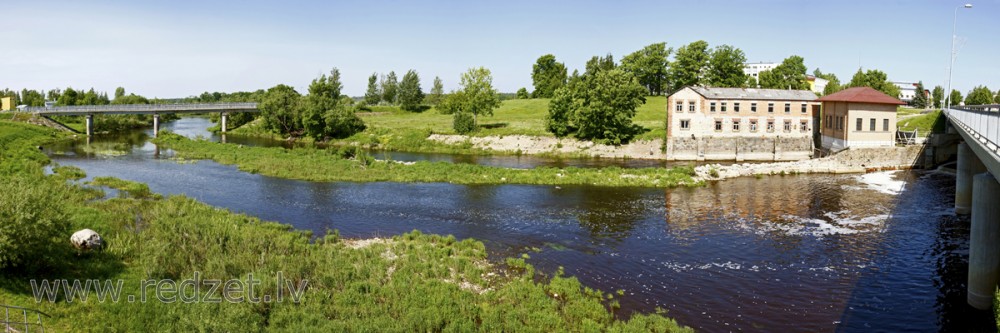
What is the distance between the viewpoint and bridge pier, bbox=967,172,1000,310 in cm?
2055

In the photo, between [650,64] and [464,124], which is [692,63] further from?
[464,124]

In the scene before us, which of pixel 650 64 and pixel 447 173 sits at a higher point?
pixel 650 64

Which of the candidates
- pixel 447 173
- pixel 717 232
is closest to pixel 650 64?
pixel 447 173

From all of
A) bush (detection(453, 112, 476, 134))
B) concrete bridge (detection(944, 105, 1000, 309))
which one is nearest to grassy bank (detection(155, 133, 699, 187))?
concrete bridge (detection(944, 105, 1000, 309))

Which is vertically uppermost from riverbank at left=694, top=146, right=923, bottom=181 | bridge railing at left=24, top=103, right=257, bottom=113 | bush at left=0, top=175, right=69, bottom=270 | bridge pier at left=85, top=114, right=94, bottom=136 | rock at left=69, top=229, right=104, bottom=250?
bridge railing at left=24, top=103, right=257, bottom=113

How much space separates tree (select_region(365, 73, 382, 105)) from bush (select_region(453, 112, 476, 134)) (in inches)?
2919

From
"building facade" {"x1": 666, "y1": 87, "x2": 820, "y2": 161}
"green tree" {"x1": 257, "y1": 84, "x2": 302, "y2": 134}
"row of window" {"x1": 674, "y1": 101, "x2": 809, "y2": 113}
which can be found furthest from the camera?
"green tree" {"x1": 257, "y1": 84, "x2": 302, "y2": 134}

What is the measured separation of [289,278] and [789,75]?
354ft

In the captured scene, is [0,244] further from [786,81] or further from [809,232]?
[786,81]

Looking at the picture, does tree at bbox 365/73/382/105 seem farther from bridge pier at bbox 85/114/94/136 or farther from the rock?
the rock

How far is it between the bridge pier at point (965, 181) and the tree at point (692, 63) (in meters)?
73.2

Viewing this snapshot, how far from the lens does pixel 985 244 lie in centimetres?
2061

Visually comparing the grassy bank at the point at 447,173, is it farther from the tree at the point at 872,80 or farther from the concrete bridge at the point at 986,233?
the tree at the point at 872,80

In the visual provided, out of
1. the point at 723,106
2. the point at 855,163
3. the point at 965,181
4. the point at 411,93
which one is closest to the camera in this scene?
the point at 965,181
